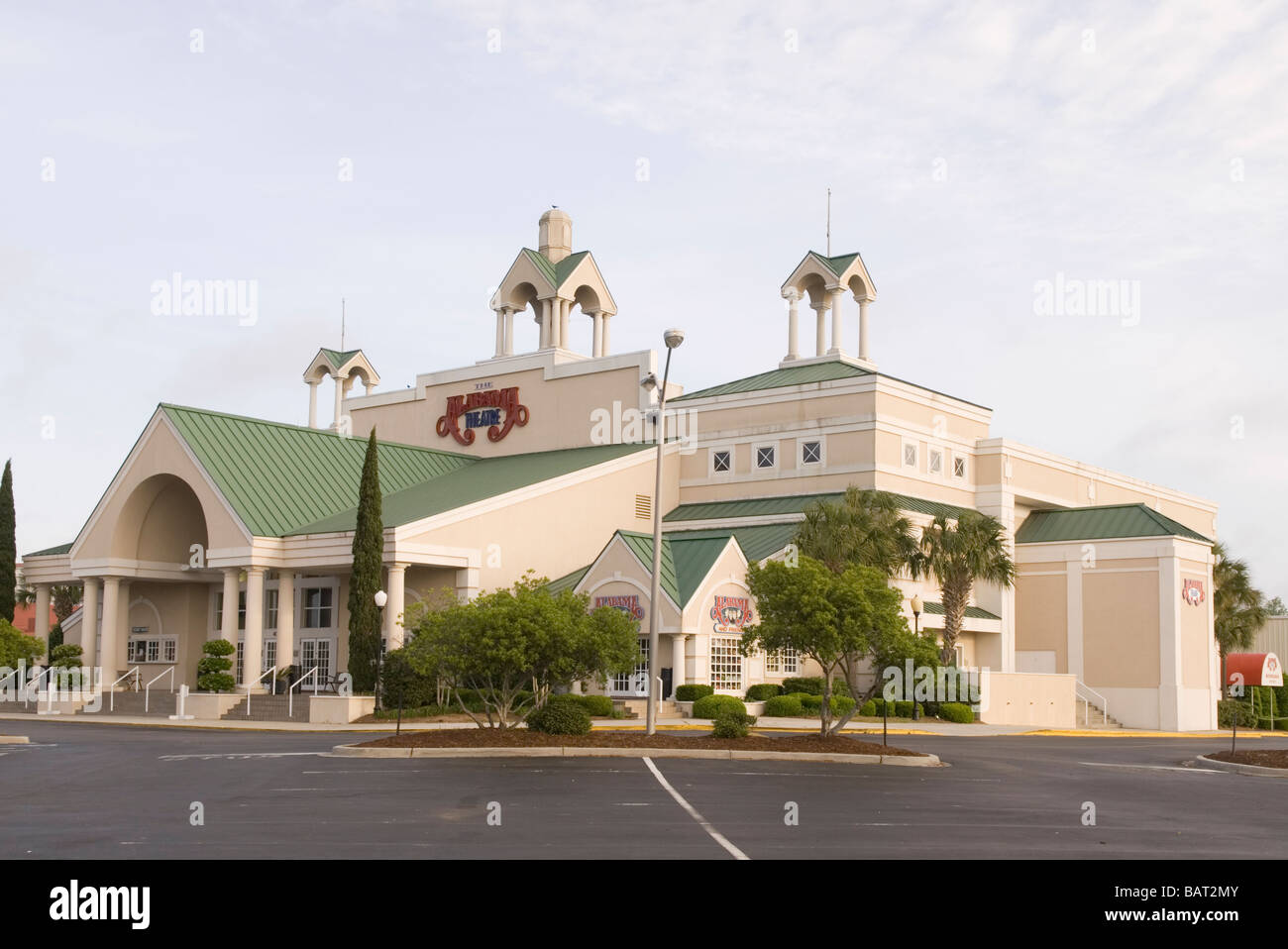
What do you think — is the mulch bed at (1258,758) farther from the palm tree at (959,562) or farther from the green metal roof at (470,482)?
the green metal roof at (470,482)

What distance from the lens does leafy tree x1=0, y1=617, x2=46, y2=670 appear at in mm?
48812

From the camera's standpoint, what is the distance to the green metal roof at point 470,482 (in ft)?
170

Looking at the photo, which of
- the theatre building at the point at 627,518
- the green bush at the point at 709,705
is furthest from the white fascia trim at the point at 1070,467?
the green bush at the point at 709,705

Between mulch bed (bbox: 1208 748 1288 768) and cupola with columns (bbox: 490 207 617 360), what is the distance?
129 ft

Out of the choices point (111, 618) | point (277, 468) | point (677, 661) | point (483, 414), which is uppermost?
point (483, 414)

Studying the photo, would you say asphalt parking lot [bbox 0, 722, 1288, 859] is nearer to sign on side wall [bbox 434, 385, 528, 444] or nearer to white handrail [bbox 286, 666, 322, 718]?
white handrail [bbox 286, 666, 322, 718]

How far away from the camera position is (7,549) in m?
56.3

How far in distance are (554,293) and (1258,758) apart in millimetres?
41618

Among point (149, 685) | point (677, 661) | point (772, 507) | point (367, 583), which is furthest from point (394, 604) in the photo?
point (772, 507)

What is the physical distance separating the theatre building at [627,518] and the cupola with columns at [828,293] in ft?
0.36

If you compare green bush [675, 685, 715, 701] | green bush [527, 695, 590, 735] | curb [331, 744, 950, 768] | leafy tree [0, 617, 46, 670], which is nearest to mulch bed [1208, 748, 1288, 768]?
curb [331, 744, 950, 768]

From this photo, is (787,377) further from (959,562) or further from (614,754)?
(614,754)
